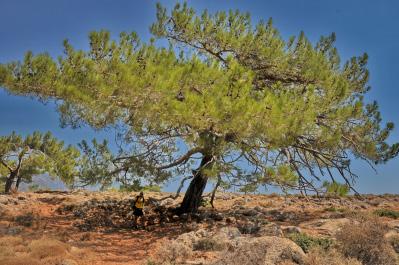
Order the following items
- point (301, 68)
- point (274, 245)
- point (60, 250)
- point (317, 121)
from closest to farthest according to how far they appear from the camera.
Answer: point (274, 245), point (60, 250), point (317, 121), point (301, 68)

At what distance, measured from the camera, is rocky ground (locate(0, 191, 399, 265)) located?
433 inches

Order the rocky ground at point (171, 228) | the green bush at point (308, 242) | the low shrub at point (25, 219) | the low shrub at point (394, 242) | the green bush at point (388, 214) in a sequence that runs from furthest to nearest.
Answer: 1. the green bush at point (388, 214)
2. the low shrub at point (25, 219)
3. the low shrub at point (394, 242)
4. the green bush at point (308, 242)
5. the rocky ground at point (171, 228)

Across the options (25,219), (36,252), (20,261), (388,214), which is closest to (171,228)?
(25,219)

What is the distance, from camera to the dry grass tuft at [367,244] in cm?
1061

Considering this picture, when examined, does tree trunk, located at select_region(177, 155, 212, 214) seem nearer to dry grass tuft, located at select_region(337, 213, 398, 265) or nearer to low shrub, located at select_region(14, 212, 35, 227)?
low shrub, located at select_region(14, 212, 35, 227)

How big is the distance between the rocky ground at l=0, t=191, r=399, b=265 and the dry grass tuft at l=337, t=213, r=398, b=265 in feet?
3.07

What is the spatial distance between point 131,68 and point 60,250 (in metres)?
5.84

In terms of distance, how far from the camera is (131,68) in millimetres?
14164

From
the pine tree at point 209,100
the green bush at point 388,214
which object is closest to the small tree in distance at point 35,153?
the pine tree at point 209,100

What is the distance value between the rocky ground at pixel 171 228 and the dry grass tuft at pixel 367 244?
94cm

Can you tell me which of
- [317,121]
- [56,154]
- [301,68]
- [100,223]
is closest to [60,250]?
[100,223]

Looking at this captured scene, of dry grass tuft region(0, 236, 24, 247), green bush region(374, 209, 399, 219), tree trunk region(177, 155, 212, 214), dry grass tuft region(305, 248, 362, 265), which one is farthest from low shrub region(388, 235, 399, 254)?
dry grass tuft region(0, 236, 24, 247)

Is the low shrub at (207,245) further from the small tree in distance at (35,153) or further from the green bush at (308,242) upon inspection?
the small tree in distance at (35,153)

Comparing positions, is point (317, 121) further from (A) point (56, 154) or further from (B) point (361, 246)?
(A) point (56, 154)
